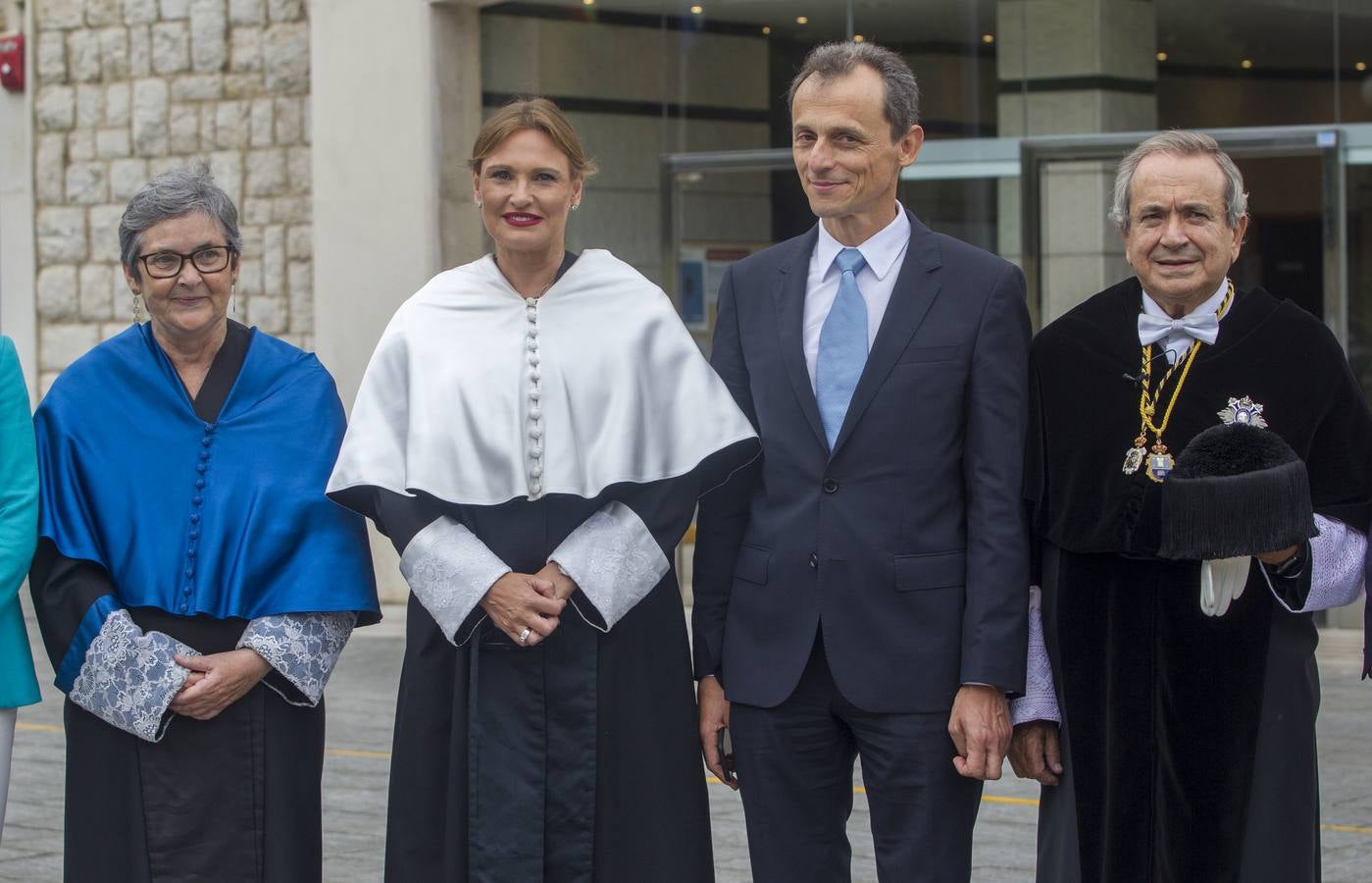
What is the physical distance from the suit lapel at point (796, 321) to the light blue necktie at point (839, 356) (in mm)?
26

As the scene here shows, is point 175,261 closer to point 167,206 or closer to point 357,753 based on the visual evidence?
point 167,206

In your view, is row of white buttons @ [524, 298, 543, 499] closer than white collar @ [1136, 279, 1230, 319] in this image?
No

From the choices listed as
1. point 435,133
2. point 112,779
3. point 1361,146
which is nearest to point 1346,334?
point 1361,146

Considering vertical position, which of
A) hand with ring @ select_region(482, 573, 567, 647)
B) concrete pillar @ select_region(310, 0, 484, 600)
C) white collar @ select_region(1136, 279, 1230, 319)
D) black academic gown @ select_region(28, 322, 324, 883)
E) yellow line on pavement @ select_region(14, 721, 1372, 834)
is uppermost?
concrete pillar @ select_region(310, 0, 484, 600)

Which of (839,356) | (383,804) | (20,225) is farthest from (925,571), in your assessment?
(20,225)

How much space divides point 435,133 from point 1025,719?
27.3 feet

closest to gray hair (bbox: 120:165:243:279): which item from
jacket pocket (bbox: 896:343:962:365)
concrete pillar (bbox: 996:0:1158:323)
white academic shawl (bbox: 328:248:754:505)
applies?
white academic shawl (bbox: 328:248:754:505)

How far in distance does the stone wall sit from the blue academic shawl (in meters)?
8.04

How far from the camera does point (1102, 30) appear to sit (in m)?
10.4

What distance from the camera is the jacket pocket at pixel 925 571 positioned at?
3803 millimetres

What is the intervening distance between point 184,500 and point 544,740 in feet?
3.01

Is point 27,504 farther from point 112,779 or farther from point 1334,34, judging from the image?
point 1334,34

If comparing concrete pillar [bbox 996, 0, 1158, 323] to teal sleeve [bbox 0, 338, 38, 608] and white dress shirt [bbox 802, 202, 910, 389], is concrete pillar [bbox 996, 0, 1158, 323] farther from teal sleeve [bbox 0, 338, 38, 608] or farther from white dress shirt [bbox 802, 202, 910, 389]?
teal sleeve [bbox 0, 338, 38, 608]

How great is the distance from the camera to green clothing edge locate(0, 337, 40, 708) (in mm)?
3990
